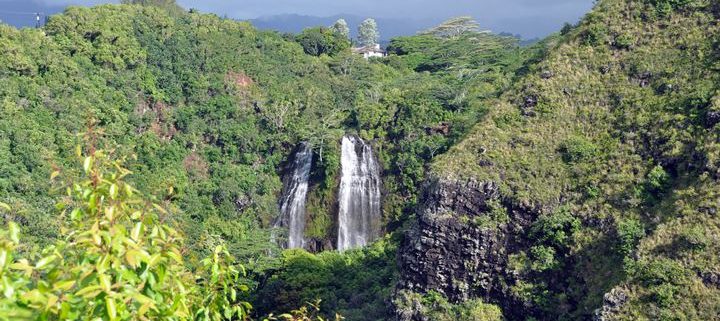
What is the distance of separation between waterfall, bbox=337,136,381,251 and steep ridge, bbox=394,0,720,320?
12.6 m

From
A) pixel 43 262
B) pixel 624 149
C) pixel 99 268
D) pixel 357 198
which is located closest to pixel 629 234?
pixel 624 149

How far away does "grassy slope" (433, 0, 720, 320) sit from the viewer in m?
20.2

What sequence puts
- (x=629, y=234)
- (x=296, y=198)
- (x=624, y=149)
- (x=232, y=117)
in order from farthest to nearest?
1. (x=232, y=117)
2. (x=296, y=198)
3. (x=624, y=149)
4. (x=629, y=234)

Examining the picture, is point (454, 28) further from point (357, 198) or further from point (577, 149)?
point (577, 149)

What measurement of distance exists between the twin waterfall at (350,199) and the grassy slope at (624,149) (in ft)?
41.7

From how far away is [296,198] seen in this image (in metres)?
39.9

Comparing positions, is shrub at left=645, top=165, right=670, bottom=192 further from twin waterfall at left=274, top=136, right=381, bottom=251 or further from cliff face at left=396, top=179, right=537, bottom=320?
twin waterfall at left=274, top=136, right=381, bottom=251

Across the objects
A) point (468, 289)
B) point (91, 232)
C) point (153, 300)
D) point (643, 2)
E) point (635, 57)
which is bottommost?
point (468, 289)

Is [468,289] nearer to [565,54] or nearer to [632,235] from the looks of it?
[632,235]

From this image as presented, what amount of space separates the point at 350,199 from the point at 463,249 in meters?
15.6

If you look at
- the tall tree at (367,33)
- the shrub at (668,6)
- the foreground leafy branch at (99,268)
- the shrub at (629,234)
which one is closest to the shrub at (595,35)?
the shrub at (668,6)

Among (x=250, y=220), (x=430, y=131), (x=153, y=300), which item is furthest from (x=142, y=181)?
(x=153, y=300)

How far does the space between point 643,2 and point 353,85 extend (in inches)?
948

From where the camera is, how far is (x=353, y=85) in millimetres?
49969
